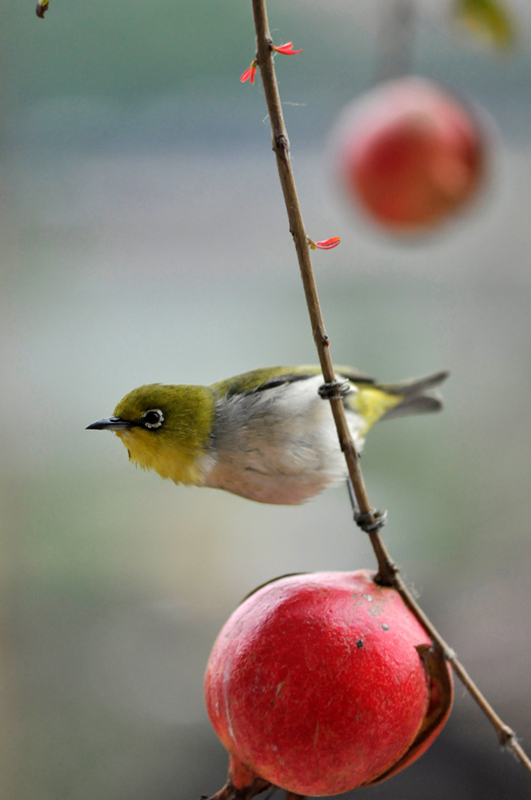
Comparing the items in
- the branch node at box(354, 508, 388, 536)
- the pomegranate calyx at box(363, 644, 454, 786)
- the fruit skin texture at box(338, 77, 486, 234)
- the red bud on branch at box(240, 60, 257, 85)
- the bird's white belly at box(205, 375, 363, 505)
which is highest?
the fruit skin texture at box(338, 77, 486, 234)

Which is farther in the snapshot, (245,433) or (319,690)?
(245,433)

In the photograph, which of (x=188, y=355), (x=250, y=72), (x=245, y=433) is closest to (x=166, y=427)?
(x=245, y=433)

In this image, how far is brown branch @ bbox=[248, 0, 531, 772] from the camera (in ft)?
1.14

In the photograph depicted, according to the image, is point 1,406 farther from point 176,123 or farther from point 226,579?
point 176,123

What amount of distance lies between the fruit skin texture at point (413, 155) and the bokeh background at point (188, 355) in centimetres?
36

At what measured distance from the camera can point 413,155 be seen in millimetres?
918

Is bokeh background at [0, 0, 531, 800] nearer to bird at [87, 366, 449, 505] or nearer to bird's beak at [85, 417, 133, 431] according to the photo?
bird at [87, 366, 449, 505]

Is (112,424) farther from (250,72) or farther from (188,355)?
(188,355)

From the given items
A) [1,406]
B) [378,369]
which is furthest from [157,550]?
[378,369]

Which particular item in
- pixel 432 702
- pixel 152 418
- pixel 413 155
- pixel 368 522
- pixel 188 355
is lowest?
pixel 432 702

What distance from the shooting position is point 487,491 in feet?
6.98

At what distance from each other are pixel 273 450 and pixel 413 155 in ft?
1.75

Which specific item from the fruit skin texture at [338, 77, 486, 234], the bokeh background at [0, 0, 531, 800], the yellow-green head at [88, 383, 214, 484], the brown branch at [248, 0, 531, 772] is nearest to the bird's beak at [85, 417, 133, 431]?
the yellow-green head at [88, 383, 214, 484]

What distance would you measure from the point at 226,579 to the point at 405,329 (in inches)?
44.6
